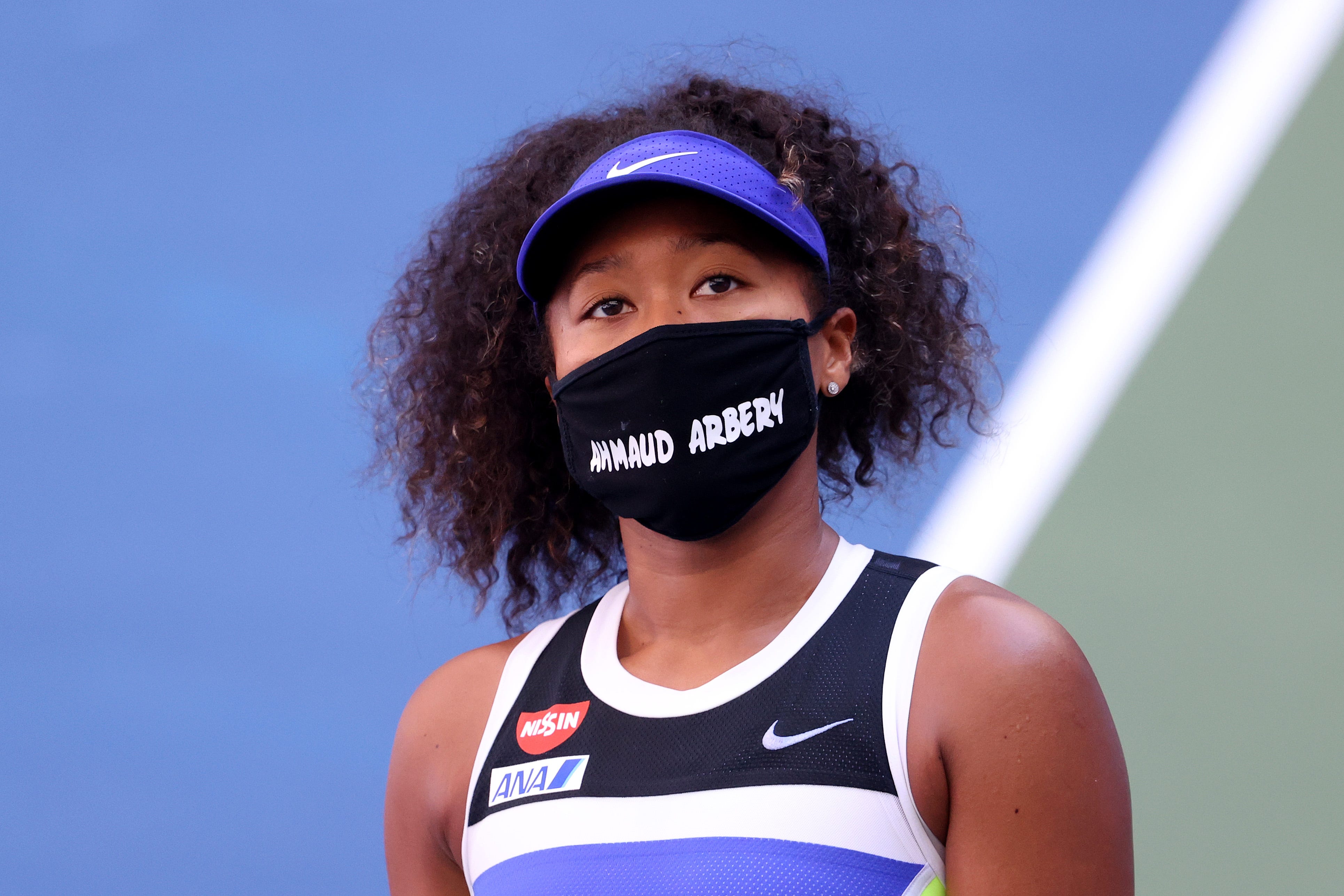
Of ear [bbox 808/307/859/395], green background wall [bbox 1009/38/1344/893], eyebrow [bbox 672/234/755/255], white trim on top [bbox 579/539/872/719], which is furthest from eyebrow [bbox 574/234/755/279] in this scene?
green background wall [bbox 1009/38/1344/893]

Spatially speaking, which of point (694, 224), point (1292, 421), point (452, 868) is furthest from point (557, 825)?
point (1292, 421)

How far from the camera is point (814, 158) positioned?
1.66 meters

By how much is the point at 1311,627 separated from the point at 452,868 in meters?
1.72

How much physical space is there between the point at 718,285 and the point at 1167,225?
6.13ft

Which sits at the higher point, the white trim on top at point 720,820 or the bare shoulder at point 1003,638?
the bare shoulder at point 1003,638

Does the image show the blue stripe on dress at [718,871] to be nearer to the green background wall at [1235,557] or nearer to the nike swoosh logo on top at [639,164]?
the nike swoosh logo on top at [639,164]

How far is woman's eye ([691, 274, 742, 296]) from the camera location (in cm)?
142

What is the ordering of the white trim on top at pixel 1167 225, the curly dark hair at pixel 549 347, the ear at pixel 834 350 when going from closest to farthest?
the ear at pixel 834 350
the curly dark hair at pixel 549 347
the white trim on top at pixel 1167 225

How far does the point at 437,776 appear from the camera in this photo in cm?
157

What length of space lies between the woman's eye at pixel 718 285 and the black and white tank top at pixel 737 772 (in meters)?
0.32

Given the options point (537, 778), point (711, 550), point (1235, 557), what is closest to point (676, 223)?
point (711, 550)

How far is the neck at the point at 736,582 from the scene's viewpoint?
1433 millimetres

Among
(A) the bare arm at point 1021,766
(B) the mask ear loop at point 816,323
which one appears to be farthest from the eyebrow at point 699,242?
(A) the bare arm at point 1021,766

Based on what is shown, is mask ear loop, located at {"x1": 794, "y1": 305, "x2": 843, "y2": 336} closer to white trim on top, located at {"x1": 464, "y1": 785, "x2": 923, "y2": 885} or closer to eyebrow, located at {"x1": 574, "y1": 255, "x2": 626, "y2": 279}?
eyebrow, located at {"x1": 574, "y1": 255, "x2": 626, "y2": 279}
